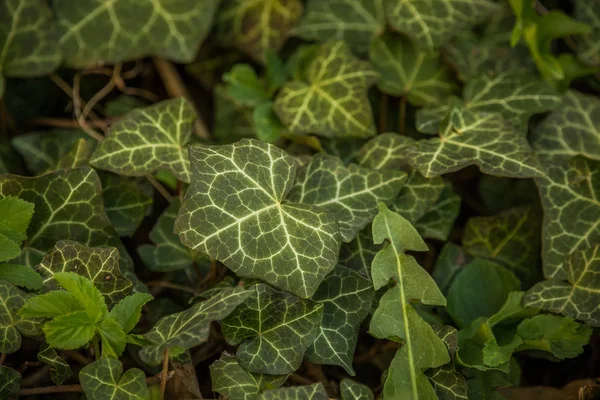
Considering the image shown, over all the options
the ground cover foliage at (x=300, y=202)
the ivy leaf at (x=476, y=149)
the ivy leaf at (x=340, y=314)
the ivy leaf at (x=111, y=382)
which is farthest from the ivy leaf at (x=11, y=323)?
the ivy leaf at (x=476, y=149)

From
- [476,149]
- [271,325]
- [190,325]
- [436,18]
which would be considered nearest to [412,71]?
[436,18]

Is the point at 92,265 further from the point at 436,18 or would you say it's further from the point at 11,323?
the point at 436,18

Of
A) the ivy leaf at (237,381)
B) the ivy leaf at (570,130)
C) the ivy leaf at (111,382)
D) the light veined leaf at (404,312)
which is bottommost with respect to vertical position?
the ivy leaf at (237,381)

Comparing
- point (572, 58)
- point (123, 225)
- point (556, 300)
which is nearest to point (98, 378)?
point (123, 225)

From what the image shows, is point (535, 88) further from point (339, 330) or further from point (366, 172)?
point (339, 330)

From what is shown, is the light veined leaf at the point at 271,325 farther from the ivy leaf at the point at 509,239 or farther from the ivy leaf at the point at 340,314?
the ivy leaf at the point at 509,239

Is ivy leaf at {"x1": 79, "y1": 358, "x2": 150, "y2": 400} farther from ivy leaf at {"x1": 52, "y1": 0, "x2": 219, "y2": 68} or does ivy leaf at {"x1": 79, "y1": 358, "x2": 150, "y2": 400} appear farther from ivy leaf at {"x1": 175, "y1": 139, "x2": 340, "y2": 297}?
ivy leaf at {"x1": 52, "y1": 0, "x2": 219, "y2": 68}
